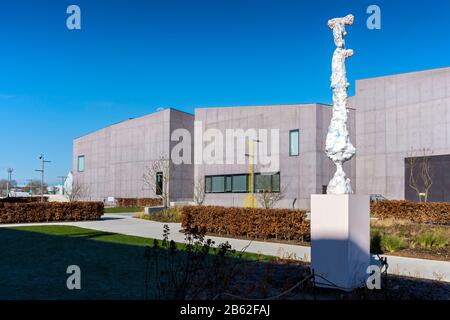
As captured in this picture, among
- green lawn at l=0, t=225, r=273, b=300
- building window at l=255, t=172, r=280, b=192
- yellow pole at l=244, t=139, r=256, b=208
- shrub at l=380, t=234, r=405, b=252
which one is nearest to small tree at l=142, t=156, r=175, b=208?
yellow pole at l=244, t=139, r=256, b=208

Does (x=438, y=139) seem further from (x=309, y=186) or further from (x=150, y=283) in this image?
(x=150, y=283)

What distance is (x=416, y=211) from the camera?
66.6 feet

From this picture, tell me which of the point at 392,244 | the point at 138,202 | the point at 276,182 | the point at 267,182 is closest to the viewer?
the point at 392,244

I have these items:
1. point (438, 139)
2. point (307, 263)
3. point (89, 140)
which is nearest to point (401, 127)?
point (438, 139)

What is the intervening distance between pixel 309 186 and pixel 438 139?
10.6 m

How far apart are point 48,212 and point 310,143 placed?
19872 mm

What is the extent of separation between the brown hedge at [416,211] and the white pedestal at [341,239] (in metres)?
14.8

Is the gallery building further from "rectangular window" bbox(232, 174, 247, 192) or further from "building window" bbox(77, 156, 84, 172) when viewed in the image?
"building window" bbox(77, 156, 84, 172)

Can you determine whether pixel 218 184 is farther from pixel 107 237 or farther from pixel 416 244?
pixel 416 244

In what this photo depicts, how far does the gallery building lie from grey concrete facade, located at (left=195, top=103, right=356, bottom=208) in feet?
0.26

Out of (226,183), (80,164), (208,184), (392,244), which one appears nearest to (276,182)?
(226,183)

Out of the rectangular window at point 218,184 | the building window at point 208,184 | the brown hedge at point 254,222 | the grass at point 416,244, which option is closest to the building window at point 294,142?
the rectangular window at point 218,184

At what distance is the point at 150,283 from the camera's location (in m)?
7.24
